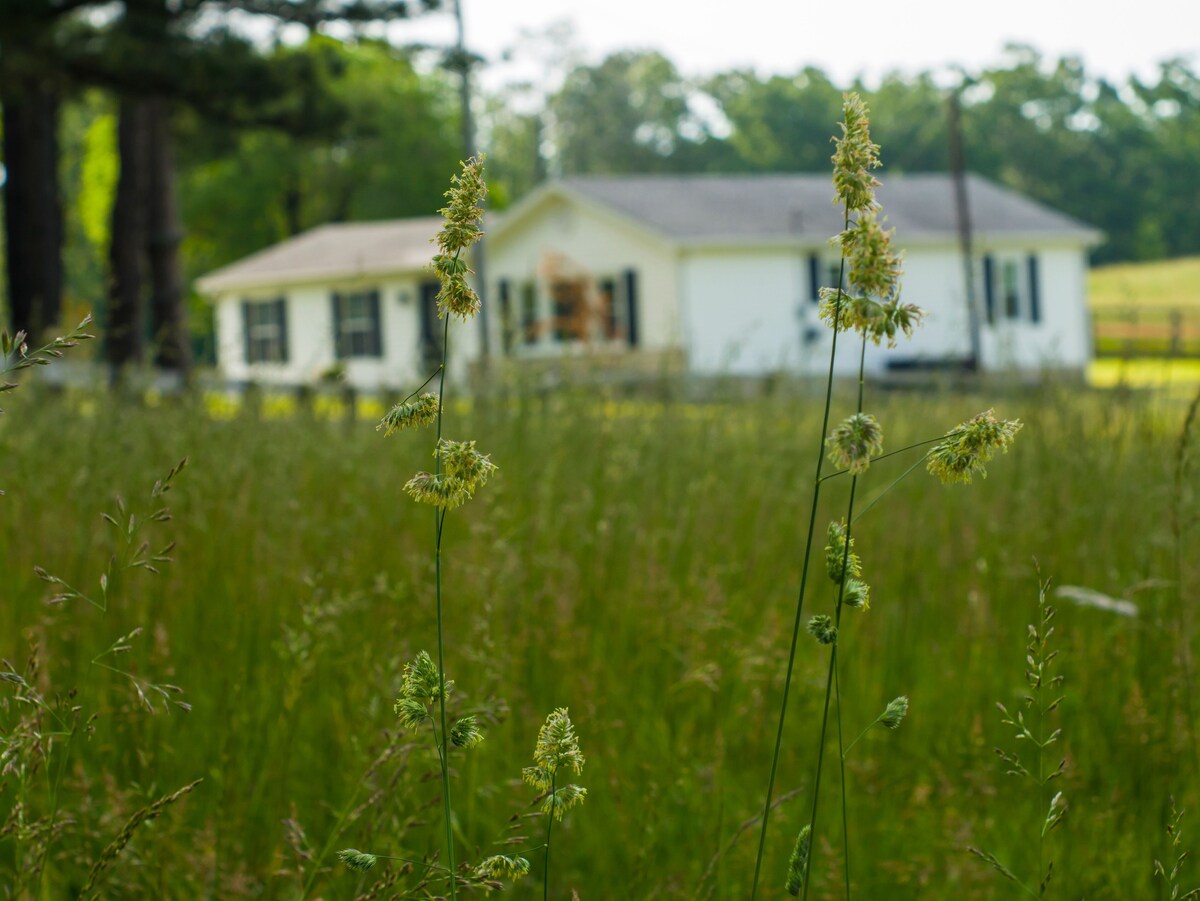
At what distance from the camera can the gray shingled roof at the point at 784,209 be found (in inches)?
1167

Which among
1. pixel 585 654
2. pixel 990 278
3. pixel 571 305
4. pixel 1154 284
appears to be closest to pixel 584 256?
pixel 571 305

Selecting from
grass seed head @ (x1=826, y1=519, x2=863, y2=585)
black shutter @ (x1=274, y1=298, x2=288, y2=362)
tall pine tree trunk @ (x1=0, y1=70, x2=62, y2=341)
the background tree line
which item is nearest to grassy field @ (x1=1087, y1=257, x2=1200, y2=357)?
the background tree line

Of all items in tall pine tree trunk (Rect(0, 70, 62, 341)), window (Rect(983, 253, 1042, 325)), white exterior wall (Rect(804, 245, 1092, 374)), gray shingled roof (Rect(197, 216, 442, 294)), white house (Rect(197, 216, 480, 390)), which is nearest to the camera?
tall pine tree trunk (Rect(0, 70, 62, 341))

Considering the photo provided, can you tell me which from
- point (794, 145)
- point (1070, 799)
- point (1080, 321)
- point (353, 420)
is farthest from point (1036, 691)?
point (794, 145)

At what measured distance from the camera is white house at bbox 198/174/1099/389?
28.9 m

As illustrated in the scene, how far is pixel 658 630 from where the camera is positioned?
3.59 metres

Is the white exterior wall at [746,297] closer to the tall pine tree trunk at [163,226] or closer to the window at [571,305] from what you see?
the window at [571,305]

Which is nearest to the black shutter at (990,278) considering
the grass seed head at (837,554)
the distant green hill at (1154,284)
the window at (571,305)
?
the window at (571,305)

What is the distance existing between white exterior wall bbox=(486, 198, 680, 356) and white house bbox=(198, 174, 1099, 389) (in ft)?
0.14

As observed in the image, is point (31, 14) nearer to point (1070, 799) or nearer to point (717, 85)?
point (1070, 799)

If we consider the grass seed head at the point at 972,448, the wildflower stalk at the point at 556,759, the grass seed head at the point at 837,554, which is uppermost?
the grass seed head at the point at 972,448

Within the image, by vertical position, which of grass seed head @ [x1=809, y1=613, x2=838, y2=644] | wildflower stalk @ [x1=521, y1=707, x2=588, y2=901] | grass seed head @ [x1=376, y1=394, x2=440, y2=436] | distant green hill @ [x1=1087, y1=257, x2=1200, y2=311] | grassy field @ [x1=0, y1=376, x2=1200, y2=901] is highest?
distant green hill @ [x1=1087, y1=257, x2=1200, y2=311]

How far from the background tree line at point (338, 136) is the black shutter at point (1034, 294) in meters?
4.53

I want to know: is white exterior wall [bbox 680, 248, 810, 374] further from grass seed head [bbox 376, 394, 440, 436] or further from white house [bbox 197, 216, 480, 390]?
grass seed head [bbox 376, 394, 440, 436]
